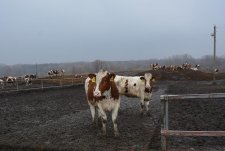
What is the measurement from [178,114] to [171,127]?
3621 millimetres

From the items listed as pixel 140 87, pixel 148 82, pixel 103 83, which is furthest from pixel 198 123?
pixel 140 87

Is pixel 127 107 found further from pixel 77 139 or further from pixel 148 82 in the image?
pixel 77 139

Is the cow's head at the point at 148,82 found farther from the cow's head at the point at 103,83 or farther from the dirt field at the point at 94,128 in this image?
the cow's head at the point at 103,83

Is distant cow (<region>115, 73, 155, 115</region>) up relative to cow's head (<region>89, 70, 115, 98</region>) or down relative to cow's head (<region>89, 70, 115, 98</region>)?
down

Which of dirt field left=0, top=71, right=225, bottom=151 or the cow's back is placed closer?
dirt field left=0, top=71, right=225, bottom=151

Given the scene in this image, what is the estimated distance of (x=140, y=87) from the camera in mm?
17594

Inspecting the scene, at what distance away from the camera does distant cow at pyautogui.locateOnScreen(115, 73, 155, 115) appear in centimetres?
1709

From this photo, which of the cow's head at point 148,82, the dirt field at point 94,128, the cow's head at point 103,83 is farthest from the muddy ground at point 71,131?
the cow's head at point 103,83

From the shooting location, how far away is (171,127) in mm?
13055

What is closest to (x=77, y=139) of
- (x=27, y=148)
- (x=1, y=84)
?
(x=27, y=148)

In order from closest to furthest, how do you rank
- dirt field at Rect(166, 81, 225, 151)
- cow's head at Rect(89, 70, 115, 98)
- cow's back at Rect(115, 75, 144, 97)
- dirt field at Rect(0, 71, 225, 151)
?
dirt field at Rect(166, 81, 225, 151) < dirt field at Rect(0, 71, 225, 151) < cow's head at Rect(89, 70, 115, 98) < cow's back at Rect(115, 75, 144, 97)

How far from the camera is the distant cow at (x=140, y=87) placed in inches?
673

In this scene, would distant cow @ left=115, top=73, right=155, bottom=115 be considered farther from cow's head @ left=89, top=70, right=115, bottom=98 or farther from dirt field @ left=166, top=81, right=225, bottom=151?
cow's head @ left=89, top=70, right=115, bottom=98

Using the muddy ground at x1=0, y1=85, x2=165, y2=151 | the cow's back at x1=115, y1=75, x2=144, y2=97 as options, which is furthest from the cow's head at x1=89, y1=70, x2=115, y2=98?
the cow's back at x1=115, y1=75, x2=144, y2=97
